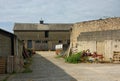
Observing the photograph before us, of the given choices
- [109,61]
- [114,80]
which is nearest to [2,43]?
[114,80]

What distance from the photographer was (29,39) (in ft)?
213

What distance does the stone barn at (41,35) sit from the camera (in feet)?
213

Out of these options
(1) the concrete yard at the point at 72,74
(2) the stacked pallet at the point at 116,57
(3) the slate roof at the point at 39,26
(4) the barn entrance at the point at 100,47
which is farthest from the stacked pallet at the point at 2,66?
(3) the slate roof at the point at 39,26

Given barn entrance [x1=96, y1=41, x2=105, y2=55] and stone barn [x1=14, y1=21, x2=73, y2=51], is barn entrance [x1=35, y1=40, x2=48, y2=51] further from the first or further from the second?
barn entrance [x1=96, y1=41, x2=105, y2=55]

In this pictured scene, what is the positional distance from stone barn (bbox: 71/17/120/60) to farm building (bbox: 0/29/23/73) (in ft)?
37.6

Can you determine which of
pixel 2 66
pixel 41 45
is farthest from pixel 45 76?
pixel 41 45

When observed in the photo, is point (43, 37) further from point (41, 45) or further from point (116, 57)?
point (116, 57)

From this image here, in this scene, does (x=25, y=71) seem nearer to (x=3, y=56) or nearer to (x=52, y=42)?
(x=3, y=56)

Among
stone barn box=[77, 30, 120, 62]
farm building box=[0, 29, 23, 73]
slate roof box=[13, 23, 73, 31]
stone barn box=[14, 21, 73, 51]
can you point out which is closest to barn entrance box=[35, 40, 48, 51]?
stone barn box=[14, 21, 73, 51]

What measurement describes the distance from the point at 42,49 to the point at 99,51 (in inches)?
1340

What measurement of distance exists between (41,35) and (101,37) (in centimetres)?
3609

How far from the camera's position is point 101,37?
3111cm

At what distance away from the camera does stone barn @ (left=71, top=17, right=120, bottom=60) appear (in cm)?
2935

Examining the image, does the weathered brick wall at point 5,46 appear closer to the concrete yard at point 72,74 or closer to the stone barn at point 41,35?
the concrete yard at point 72,74
